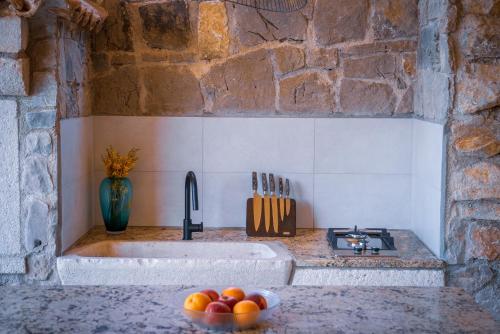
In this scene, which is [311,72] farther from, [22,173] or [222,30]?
[22,173]

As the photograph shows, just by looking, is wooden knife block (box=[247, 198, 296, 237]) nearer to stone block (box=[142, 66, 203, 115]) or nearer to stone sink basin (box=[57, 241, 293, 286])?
stone sink basin (box=[57, 241, 293, 286])

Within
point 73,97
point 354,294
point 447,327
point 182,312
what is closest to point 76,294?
point 182,312

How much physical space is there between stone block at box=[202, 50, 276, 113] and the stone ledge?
1.25m

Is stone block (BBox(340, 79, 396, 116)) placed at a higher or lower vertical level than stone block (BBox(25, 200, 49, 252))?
higher

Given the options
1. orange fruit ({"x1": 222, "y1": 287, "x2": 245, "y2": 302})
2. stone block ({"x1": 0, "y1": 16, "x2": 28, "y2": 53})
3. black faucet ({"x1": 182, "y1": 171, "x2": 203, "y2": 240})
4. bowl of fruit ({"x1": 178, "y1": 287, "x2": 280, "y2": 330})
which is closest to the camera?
bowl of fruit ({"x1": 178, "y1": 287, "x2": 280, "y2": 330})

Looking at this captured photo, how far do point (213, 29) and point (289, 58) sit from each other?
0.42 meters

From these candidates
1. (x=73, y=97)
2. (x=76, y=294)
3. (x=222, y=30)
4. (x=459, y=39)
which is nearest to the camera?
(x=76, y=294)

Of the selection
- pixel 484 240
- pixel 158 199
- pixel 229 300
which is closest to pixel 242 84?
pixel 158 199

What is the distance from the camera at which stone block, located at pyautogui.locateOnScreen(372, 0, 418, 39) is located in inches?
147

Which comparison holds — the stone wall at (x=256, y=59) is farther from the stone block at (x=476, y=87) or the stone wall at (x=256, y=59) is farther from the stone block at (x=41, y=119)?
the stone block at (x=41, y=119)

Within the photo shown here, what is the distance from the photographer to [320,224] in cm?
391

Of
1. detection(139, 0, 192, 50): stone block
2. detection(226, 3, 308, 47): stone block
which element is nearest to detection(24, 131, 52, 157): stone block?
detection(139, 0, 192, 50): stone block

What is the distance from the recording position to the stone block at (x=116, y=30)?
150 inches

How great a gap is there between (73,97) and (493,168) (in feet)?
6.41
